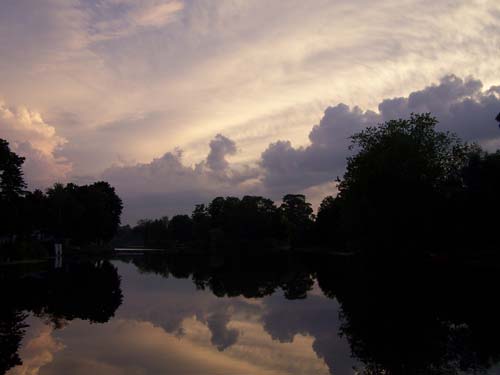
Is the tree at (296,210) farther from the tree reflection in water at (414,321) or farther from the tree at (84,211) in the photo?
the tree reflection in water at (414,321)

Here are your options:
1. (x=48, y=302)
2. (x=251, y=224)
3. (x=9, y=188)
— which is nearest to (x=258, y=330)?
(x=48, y=302)

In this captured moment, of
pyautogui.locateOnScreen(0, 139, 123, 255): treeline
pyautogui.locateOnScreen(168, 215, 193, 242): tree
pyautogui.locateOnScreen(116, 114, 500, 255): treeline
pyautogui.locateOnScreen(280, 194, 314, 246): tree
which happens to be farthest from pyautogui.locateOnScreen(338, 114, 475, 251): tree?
pyautogui.locateOnScreen(168, 215, 193, 242): tree

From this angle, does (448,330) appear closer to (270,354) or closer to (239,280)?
(270,354)

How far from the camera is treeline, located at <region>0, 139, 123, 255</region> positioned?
200 feet

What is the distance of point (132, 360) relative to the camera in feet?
43.2

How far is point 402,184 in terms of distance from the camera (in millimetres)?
54906

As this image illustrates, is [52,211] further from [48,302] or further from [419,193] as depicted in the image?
[48,302]

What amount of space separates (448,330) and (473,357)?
3.90 metres

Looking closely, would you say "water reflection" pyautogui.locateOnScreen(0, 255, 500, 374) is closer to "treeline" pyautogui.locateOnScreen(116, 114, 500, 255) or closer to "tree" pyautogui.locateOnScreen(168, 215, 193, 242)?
"treeline" pyautogui.locateOnScreen(116, 114, 500, 255)

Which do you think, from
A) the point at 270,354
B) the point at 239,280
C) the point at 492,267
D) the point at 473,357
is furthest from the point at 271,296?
the point at 492,267

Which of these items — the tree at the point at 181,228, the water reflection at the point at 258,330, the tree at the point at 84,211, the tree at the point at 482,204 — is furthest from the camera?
the tree at the point at 181,228

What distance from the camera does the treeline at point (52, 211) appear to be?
200ft

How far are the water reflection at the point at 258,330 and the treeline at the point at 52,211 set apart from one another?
1336 inches

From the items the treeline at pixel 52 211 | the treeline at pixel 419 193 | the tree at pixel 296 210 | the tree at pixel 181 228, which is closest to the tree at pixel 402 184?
the treeline at pixel 419 193
